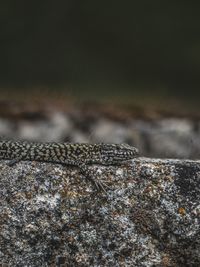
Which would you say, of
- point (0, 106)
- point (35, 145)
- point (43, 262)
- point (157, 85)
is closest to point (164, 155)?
point (35, 145)

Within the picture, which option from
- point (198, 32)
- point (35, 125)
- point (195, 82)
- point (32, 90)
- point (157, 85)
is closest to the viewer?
point (35, 125)

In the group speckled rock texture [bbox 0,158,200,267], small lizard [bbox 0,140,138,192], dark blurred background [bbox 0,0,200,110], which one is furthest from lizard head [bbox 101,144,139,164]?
dark blurred background [bbox 0,0,200,110]

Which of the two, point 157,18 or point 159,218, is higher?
point 157,18

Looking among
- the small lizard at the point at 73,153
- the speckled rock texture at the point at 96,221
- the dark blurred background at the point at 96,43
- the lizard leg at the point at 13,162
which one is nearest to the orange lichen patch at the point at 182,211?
the speckled rock texture at the point at 96,221

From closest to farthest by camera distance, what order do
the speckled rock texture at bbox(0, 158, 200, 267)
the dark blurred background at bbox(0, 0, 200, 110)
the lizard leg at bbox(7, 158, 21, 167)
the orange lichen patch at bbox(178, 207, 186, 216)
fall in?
the speckled rock texture at bbox(0, 158, 200, 267)
the orange lichen patch at bbox(178, 207, 186, 216)
the lizard leg at bbox(7, 158, 21, 167)
the dark blurred background at bbox(0, 0, 200, 110)

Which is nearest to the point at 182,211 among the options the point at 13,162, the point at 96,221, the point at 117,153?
the point at 96,221

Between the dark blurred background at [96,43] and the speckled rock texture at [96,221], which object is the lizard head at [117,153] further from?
the dark blurred background at [96,43]

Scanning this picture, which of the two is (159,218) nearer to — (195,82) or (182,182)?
(182,182)

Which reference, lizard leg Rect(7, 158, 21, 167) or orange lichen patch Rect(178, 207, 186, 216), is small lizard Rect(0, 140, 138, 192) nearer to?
lizard leg Rect(7, 158, 21, 167)
